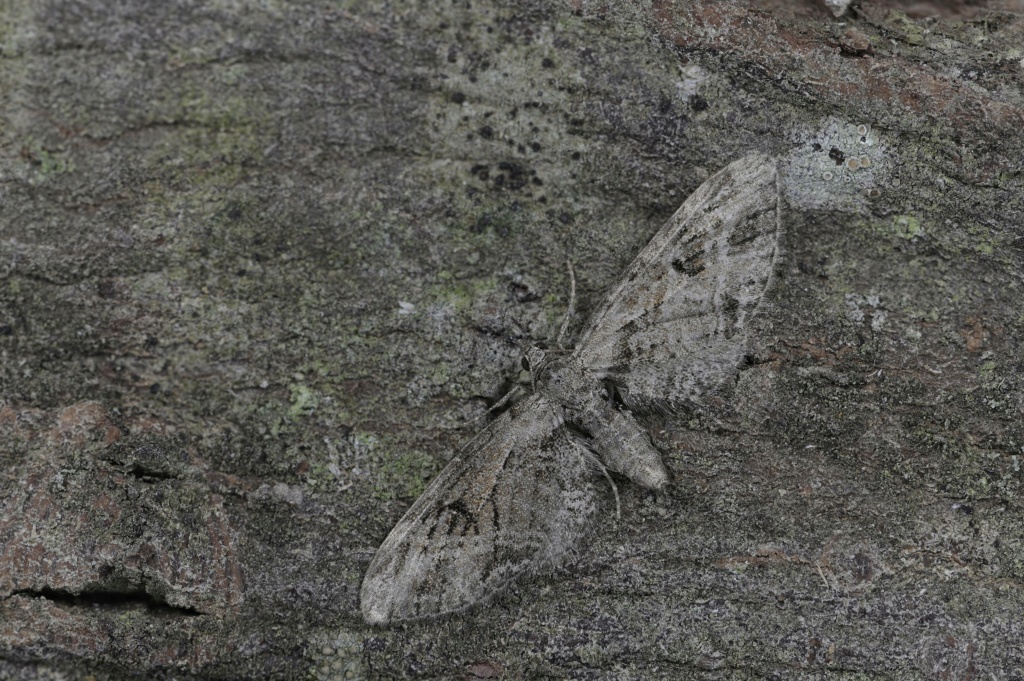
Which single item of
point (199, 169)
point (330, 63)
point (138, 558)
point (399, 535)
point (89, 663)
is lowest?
point (89, 663)

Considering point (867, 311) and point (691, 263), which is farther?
point (691, 263)

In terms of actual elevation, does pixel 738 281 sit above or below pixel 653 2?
below

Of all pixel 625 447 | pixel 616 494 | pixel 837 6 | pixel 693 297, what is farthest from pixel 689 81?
pixel 616 494

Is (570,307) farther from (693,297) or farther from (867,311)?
(867,311)

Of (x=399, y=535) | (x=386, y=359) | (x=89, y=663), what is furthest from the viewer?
(x=386, y=359)

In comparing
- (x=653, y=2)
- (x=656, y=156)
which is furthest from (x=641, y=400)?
(x=653, y=2)

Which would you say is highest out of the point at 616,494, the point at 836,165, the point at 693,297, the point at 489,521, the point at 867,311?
the point at 836,165

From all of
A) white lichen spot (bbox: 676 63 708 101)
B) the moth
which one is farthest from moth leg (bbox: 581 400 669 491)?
white lichen spot (bbox: 676 63 708 101)

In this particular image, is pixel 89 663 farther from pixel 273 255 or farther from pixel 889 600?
pixel 889 600
